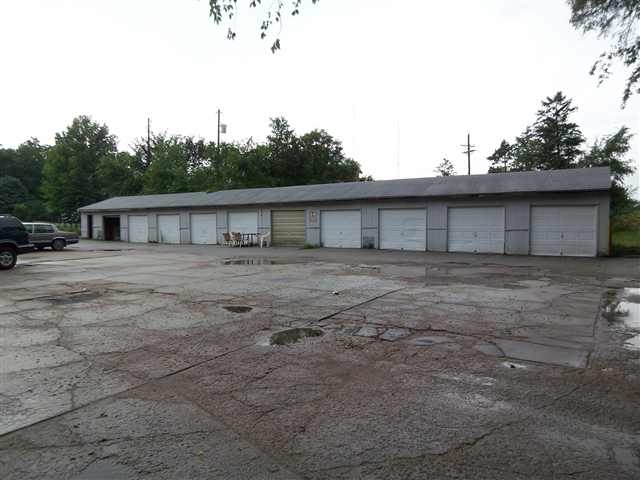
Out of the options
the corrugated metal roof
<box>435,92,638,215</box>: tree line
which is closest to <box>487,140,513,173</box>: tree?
<box>435,92,638,215</box>: tree line

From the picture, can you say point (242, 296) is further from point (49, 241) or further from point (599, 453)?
point (49, 241)

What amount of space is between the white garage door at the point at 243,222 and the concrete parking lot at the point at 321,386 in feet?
58.4

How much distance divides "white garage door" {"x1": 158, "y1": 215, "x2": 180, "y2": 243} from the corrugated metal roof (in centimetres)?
98

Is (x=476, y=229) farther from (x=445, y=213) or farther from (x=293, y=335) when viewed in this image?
(x=293, y=335)

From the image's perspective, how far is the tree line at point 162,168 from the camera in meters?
44.0

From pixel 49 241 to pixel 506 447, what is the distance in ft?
83.4

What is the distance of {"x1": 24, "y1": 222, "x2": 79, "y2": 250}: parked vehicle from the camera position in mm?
21562

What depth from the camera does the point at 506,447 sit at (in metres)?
2.67

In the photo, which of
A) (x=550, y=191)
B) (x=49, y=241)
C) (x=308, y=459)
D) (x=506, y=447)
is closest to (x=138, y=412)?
(x=308, y=459)

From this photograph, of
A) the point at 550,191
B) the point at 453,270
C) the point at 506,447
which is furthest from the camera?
the point at 550,191

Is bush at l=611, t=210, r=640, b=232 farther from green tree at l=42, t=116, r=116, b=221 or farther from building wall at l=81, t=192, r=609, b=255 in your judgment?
green tree at l=42, t=116, r=116, b=221

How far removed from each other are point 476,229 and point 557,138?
102 feet

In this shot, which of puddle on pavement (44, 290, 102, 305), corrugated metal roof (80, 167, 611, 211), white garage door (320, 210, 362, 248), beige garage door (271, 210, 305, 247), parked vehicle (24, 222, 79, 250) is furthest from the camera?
beige garage door (271, 210, 305, 247)

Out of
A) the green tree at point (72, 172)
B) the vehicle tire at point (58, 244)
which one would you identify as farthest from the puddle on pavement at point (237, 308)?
the green tree at point (72, 172)
